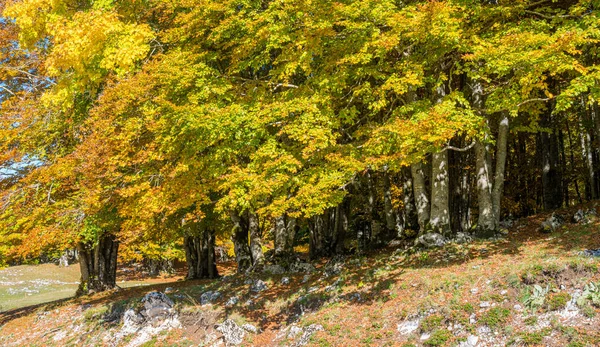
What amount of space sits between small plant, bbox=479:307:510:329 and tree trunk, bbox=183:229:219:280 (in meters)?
17.1

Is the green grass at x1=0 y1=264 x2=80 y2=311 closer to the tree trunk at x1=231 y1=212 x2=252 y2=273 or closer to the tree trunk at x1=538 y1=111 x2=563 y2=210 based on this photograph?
the tree trunk at x1=231 y1=212 x2=252 y2=273

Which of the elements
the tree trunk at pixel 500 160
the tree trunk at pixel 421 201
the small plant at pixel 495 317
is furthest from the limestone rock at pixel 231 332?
the tree trunk at pixel 500 160

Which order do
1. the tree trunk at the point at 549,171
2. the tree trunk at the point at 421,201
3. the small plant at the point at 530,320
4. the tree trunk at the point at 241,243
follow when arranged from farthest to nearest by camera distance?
the tree trunk at the point at 241,243 → the tree trunk at the point at 549,171 → the tree trunk at the point at 421,201 → the small plant at the point at 530,320

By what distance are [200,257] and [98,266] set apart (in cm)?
Result: 512

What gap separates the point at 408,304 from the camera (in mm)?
10562

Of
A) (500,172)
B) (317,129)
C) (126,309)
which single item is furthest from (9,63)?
(500,172)

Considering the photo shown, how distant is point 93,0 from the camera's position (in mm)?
13820

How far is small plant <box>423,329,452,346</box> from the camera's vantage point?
8.91 m

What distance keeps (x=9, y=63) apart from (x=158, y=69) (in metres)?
8.44

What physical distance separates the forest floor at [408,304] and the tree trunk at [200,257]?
21.3 ft

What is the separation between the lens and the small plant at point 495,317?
8.76 metres

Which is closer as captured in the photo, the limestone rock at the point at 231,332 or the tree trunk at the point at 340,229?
the limestone rock at the point at 231,332

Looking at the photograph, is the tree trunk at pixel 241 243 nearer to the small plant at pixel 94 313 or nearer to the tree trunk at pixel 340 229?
the tree trunk at pixel 340 229

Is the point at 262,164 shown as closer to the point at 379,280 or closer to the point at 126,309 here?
the point at 379,280
